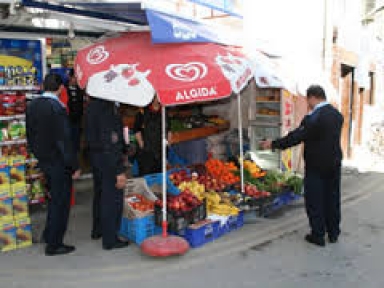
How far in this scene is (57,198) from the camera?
15.1 feet

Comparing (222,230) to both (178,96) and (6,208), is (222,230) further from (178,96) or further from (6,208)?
(6,208)

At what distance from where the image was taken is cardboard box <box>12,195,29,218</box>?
16.0 ft

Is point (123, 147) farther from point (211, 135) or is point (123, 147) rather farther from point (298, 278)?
point (211, 135)

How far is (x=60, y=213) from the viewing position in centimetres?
464

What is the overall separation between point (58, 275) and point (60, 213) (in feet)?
2.32

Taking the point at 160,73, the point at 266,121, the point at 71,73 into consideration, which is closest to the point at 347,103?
the point at 266,121

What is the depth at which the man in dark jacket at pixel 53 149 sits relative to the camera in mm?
4406

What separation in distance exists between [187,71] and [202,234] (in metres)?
2.09

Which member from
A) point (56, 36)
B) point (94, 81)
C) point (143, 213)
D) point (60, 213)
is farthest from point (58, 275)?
point (56, 36)

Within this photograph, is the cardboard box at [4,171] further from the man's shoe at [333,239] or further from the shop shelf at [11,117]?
the man's shoe at [333,239]

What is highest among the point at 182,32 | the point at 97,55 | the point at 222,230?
the point at 182,32

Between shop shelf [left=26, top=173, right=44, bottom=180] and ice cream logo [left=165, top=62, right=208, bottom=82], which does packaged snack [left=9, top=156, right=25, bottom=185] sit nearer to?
shop shelf [left=26, top=173, right=44, bottom=180]

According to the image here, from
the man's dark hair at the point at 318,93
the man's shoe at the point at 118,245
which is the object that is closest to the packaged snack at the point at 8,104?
the man's shoe at the point at 118,245

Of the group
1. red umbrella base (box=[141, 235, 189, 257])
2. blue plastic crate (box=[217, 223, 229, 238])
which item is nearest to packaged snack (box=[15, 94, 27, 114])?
red umbrella base (box=[141, 235, 189, 257])
